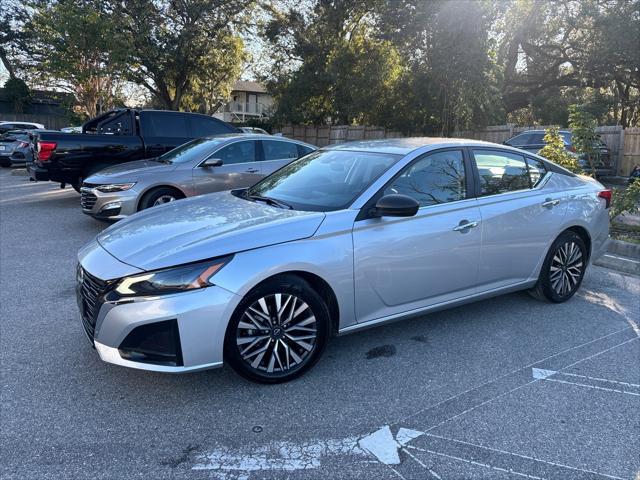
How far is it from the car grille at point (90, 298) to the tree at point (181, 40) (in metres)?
23.5

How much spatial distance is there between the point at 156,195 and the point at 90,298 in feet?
15.3

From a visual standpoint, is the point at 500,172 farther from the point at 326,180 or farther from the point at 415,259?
the point at 326,180

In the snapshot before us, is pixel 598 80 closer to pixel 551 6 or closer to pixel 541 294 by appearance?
pixel 551 6

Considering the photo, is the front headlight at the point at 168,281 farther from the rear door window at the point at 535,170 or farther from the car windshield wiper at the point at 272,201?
the rear door window at the point at 535,170

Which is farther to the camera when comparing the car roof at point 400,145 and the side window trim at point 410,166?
the car roof at point 400,145

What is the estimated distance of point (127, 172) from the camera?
785cm

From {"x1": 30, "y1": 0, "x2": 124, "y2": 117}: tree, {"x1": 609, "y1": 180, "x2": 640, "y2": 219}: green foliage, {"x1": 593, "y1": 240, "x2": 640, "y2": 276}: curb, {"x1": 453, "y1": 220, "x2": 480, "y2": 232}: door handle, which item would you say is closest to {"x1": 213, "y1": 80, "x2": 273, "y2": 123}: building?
{"x1": 30, "y1": 0, "x2": 124, "y2": 117}: tree

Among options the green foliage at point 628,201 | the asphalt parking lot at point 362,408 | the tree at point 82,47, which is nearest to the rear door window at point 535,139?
the green foliage at point 628,201

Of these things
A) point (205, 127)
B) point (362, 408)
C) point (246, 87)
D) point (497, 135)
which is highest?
point (246, 87)

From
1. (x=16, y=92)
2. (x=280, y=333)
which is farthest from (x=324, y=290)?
(x=16, y=92)

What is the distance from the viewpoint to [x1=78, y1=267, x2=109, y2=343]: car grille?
3271mm

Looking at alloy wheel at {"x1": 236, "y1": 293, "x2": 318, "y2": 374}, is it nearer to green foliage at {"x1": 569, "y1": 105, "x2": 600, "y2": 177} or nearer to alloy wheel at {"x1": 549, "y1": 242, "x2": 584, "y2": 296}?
alloy wheel at {"x1": 549, "y1": 242, "x2": 584, "y2": 296}

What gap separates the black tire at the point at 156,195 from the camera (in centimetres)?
775

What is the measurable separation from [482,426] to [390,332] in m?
1.45
